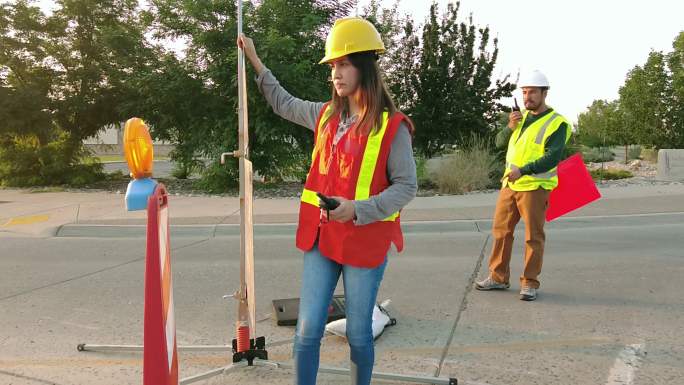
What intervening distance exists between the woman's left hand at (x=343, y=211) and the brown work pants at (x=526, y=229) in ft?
10.1

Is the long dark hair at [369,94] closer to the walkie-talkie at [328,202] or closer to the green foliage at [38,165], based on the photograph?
the walkie-talkie at [328,202]

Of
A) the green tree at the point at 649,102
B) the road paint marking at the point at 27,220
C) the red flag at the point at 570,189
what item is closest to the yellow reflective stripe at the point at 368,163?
the red flag at the point at 570,189

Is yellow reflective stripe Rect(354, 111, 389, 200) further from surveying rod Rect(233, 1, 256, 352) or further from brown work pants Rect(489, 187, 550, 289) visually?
brown work pants Rect(489, 187, 550, 289)

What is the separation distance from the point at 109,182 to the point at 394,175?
47.9ft

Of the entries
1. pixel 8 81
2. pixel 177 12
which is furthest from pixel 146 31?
pixel 8 81

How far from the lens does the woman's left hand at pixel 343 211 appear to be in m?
2.21

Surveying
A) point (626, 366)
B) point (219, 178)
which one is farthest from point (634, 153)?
point (626, 366)

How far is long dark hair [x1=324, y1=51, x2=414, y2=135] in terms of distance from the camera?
2385mm

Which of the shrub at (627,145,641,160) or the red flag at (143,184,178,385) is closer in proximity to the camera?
the red flag at (143,184,178,385)

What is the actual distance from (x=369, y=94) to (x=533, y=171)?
2.81 metres

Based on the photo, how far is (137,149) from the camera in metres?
2.01

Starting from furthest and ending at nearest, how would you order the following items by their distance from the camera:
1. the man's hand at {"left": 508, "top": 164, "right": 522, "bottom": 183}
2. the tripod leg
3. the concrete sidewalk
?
the concrete sidewalk, the man's hand at {"left": 508, "top": 164, "right": 522, "bottom": 183}, the tripod leg

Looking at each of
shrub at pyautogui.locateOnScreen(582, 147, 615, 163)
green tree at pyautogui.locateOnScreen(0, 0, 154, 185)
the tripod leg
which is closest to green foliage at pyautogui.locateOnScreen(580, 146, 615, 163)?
shrub at pyautogui.locateOnScreen(582, 147, 615, 163)

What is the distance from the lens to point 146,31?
14344mm
